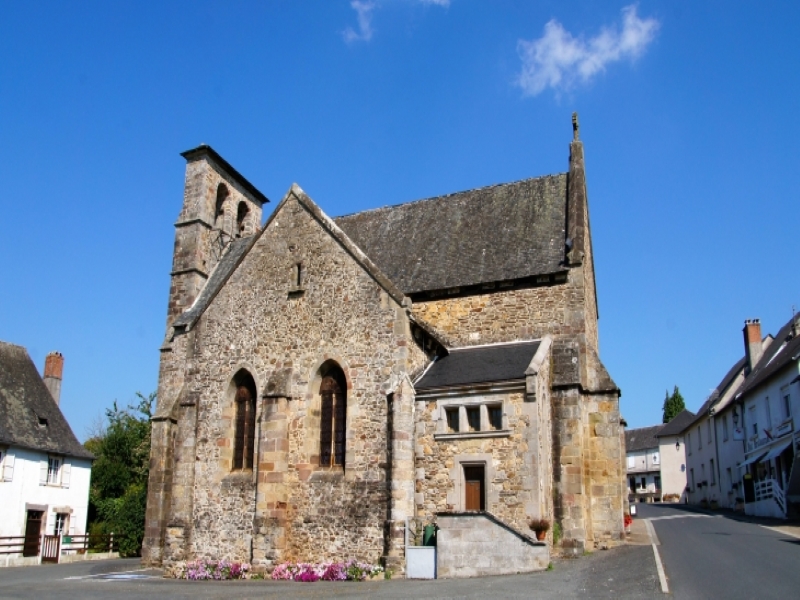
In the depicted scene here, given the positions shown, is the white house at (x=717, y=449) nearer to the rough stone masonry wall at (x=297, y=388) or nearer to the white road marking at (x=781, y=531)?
the white road marking at (x=781, y=531)

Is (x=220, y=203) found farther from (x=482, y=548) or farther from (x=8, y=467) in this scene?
(x=482, y=548)

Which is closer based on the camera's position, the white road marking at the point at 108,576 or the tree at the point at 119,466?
the white road marking at the point at 108,576

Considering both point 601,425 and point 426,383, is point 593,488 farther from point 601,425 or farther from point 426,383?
point 426,383

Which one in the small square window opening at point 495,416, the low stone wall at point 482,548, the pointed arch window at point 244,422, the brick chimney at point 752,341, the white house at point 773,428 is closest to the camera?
the low stone wall at point 482,548

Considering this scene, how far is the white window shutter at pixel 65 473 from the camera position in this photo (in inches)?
1387

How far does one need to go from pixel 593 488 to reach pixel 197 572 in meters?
11.4

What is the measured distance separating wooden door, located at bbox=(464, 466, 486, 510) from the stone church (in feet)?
0.14

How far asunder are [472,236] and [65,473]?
23843 millimetres

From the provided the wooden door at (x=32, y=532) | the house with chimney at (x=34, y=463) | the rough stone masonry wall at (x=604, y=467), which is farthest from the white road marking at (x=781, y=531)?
the wooden door at (x=32, y=532)

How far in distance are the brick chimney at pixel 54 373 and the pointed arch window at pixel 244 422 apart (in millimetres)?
20451

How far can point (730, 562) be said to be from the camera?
52.5ft

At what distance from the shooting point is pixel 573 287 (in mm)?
21844

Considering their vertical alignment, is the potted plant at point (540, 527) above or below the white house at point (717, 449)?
below

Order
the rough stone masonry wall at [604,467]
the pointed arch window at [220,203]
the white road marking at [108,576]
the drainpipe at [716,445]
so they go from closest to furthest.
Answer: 1. the rough stone masonry wall at [604,467]
2. the white road marking at [108,576]
3. the pointed arch window at [220,203]
4. the drainpipe at [716,445]
